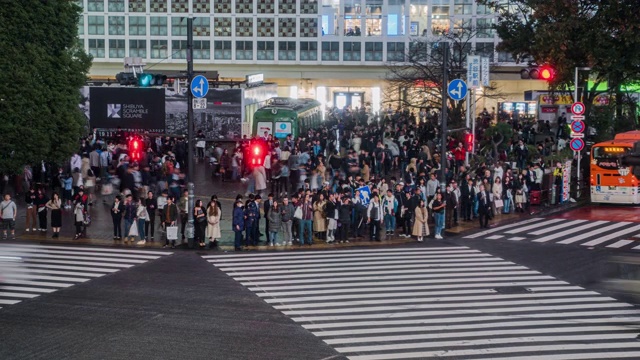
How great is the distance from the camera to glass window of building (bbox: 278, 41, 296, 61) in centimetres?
8788

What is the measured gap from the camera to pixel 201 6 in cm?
8700

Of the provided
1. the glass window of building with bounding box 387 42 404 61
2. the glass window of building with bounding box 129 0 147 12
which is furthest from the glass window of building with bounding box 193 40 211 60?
the glass window of building with bounding box 387 42 404 61

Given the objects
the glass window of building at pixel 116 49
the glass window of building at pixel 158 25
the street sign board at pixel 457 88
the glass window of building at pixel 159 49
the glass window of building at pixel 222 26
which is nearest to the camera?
the street sign board at pixel 457 88

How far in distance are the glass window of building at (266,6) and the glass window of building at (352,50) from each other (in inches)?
286

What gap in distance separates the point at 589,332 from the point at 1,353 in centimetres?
1128

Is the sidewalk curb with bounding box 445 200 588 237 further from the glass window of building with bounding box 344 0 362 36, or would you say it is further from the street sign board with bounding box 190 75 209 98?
the glass window of building with bounding box 344 0 362 36

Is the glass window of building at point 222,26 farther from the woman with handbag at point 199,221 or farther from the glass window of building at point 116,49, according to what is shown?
the woman with handbag at point 199,221

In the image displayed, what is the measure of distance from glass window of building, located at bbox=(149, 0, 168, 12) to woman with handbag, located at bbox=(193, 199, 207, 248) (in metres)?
59.5

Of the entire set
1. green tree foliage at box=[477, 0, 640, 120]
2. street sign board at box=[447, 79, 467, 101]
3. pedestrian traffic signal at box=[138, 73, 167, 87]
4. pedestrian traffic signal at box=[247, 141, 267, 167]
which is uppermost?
green tree foliage at box=[477, 0, 640, 120]

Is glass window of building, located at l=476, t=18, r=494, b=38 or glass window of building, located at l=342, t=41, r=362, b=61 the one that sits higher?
glass window of building, located at l=476, t=18, r=494, b=38

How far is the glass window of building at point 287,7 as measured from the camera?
285 feet

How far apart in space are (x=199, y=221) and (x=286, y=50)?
196 ft

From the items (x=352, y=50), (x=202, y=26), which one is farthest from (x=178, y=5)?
(x=352, y=50)

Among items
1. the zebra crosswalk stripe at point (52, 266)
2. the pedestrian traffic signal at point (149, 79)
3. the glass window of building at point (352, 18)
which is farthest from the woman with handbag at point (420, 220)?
the glass window of building at point (352, 18)
